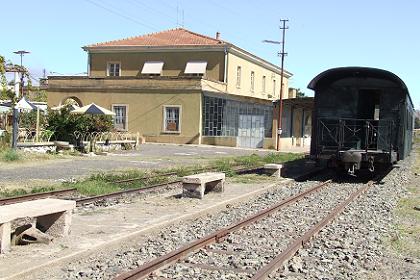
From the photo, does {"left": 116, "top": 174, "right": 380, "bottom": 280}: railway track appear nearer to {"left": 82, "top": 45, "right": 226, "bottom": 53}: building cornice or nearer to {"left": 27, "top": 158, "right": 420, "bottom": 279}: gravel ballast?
{"left": 27, "top": 158, "right": 420, "bottom": 279}: gravel ballast

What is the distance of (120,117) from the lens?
4000cm

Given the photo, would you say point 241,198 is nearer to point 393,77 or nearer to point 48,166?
point 393,77

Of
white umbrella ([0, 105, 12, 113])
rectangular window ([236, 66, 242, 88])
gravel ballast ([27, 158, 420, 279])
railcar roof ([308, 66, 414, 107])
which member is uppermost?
rectangular window ([236, 66, 242, 88])

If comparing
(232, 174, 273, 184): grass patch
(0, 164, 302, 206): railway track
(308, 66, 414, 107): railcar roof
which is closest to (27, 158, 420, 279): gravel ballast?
(0, 164, 302, 206): railway track

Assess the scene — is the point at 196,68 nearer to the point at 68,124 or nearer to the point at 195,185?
the point at 68,124

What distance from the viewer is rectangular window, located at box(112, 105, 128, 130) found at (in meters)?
39.8

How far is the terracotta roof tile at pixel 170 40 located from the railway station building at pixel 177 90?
0.08 metres

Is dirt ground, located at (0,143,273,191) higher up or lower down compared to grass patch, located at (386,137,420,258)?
higher up

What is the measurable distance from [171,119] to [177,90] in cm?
206

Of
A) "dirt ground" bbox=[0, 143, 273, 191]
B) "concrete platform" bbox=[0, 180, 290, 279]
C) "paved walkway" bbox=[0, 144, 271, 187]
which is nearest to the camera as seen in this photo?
"concrete platform" bbox=[0, 180, 290, 279]

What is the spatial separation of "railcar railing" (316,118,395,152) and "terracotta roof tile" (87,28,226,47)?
25889 mm

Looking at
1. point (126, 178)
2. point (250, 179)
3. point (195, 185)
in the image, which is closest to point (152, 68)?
point (250, 179)

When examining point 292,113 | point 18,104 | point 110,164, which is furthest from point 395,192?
point 292,113

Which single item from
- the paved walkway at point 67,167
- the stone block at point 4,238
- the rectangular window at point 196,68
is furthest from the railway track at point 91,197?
the rectangular window at point 196,68
